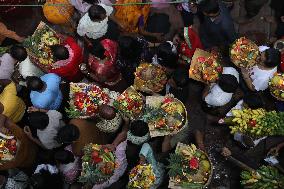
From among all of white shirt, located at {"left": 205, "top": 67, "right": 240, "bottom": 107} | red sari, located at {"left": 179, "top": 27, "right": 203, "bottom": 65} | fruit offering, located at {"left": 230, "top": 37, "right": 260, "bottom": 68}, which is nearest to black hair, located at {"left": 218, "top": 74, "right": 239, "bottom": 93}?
white shirt, located at {"left": 205, "top": 67, "right": 240, "bottom": 107}

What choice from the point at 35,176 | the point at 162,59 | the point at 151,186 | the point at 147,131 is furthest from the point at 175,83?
the point at 35,176

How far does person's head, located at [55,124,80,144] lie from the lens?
594 cm

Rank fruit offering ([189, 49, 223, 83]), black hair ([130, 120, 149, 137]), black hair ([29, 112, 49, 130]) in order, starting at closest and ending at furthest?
1. black hair ([130, 120, 149, 137])
2. black hair ([29, 112, 49, 130])
3. fruit offering ([189, 49, 223, 83])

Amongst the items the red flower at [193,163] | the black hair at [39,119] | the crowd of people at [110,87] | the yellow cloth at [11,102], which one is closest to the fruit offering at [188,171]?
the red flower at [193,163]

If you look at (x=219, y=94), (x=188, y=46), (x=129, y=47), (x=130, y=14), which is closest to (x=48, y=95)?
(x=129, y=47)

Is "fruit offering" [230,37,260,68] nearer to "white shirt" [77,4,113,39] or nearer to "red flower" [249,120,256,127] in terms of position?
"red flower" [249,120,256,127]

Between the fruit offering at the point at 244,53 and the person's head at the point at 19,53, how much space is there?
3.11m

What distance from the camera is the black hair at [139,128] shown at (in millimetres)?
5906

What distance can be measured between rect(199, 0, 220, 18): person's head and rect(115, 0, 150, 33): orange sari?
1260 millimetres

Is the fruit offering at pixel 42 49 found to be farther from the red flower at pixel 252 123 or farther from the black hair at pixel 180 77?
the red flower at pixel 252 123

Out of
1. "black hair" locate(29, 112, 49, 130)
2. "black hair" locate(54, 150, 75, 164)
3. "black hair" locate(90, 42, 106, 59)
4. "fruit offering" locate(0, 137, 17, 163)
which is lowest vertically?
"fruit offering" locate(0, 137, 17, 163)

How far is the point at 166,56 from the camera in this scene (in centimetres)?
645

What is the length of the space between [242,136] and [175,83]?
50.0 inches

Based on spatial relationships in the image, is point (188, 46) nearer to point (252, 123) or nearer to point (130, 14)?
point (130, 14)
